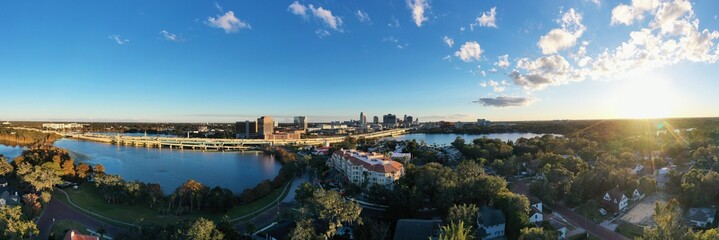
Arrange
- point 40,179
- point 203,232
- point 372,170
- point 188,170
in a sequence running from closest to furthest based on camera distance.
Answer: point 203,232
point 40,179
point 372,170
point 188,170

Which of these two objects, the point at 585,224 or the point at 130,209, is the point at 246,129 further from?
the point at 585,224

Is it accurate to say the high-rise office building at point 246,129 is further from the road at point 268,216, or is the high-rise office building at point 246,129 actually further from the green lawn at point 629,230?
the green lawn at point 629,230

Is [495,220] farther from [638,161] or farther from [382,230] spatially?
[638,161]

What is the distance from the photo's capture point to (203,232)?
368 inches

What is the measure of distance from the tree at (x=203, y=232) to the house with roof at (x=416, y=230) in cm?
474

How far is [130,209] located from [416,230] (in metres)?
11.0

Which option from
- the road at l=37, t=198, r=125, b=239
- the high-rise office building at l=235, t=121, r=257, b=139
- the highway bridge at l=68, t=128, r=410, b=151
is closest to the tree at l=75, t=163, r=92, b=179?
the road at l=37, t=198, r=125, b=239

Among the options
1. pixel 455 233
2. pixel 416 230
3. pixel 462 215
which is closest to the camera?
pixel 455 233

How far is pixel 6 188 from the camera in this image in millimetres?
16141

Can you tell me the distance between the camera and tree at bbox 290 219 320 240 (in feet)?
31.2

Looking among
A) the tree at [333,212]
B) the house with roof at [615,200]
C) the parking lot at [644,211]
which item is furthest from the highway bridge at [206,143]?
the parking lot at [644,211]

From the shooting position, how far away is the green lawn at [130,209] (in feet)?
44.5

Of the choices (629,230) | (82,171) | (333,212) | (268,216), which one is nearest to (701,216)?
(629,230)

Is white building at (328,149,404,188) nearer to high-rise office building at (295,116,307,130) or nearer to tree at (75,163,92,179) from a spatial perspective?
tree at (75,163,92,179)
